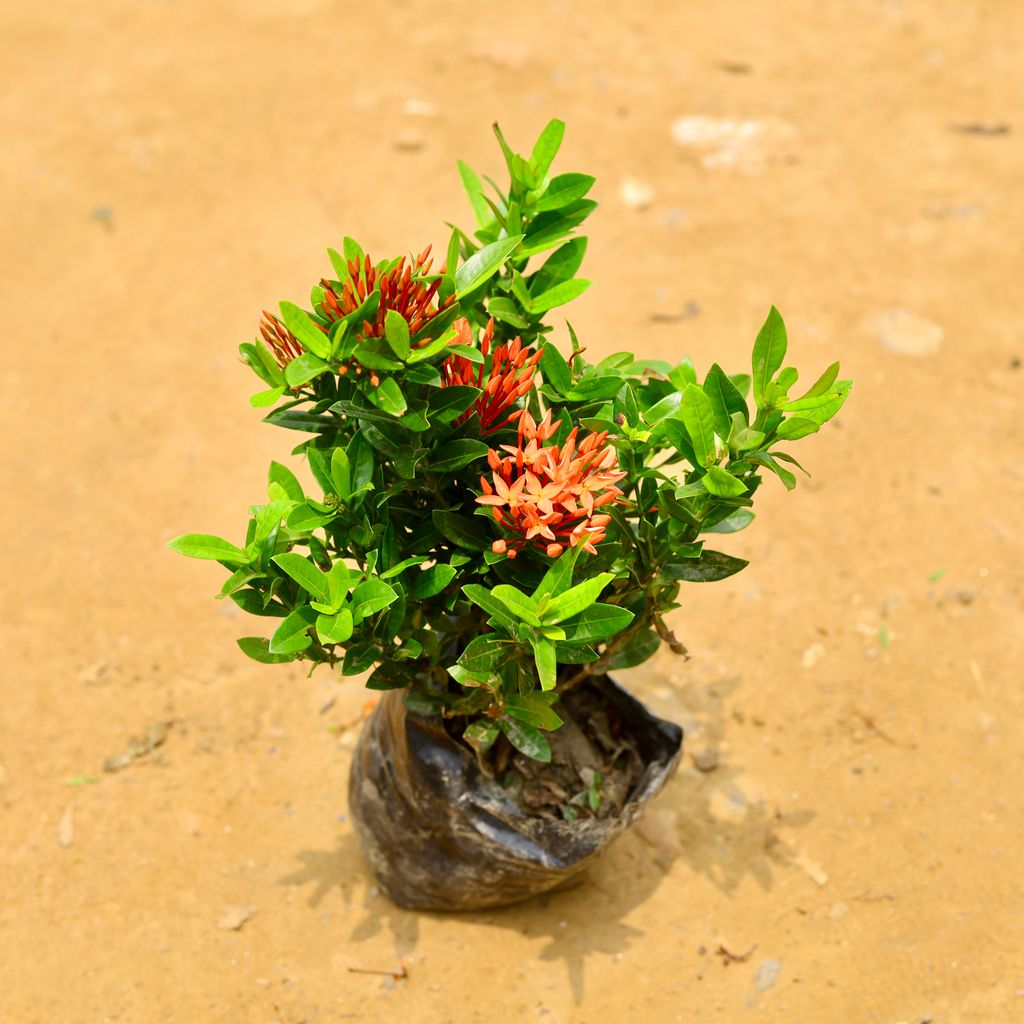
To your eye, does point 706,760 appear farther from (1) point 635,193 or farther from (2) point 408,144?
(2) point 408,144

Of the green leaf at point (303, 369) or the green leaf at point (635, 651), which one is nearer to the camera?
the green leaf at point (303, 369)

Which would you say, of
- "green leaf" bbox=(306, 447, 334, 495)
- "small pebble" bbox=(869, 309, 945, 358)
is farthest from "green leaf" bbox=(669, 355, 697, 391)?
"small pebble" bbox=(869, 309, 945, 358)

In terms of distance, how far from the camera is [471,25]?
20.7 ft

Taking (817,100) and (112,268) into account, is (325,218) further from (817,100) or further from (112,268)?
(817,100)

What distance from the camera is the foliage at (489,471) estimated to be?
203cm

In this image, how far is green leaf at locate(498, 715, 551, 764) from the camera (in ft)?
7.98

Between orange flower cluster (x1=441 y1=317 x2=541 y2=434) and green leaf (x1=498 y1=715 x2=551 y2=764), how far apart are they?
638 millimetres

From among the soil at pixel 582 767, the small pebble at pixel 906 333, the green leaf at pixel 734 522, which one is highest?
the green leaf at pixel 734 522

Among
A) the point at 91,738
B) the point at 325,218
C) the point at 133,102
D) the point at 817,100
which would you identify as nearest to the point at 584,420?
the point at 91,738

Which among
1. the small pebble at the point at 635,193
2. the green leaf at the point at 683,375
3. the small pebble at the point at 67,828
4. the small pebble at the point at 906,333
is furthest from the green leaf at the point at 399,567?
the small pebble at the point at 635,193

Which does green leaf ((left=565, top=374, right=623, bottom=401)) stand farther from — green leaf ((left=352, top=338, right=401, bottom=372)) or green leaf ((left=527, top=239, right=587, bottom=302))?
green leaf ((left=352, top=338, right=401, bottom=372))

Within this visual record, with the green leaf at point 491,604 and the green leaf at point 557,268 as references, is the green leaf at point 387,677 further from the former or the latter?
the green leaf at point 557,268

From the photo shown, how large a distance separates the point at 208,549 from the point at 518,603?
58 cm

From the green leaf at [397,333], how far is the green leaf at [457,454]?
0.24 metres
